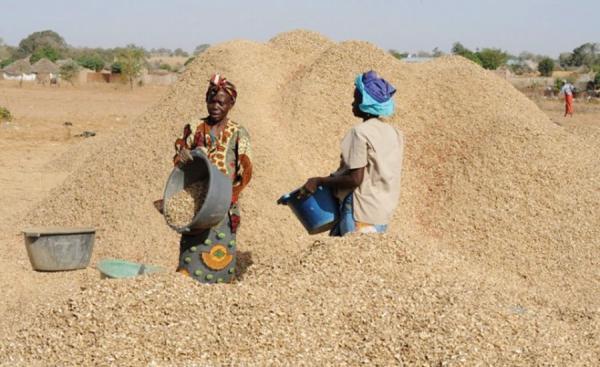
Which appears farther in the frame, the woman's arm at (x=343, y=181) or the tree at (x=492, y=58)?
the tree at (x=492, y=58)

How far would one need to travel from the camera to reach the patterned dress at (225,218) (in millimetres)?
3963

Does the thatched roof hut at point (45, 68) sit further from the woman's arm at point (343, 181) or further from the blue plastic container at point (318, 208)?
the woman's arm at point (343, 181)

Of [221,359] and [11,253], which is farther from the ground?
[221,359]

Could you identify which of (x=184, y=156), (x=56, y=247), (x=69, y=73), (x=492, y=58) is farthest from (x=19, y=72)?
(x=184, y=156)

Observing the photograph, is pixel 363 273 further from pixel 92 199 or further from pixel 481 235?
pixel 92 199

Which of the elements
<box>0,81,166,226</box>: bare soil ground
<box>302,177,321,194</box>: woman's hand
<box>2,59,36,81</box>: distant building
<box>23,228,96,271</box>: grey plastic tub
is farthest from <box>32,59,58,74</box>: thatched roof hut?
<box>302,177,321,194</box>: woman's hand

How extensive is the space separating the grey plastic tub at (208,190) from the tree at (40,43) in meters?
72.8

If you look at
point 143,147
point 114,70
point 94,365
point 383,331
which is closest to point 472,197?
point 143,147

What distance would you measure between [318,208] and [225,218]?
1.45 ft

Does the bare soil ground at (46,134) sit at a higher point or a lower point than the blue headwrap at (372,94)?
lower

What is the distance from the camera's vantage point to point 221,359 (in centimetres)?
303

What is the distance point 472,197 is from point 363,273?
9.97 feet

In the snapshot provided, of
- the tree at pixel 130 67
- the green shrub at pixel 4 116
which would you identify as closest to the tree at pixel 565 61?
the tree at pixel 130 67

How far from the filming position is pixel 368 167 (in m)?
3.81
